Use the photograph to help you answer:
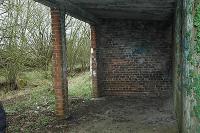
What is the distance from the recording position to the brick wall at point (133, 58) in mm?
13695

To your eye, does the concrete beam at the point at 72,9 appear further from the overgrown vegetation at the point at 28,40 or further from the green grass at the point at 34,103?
the overgrown vegetation at the point at 28,40

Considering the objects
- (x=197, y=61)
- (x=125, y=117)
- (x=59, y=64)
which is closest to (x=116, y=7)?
(x=59, y=64)

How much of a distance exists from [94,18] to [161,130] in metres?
5.53

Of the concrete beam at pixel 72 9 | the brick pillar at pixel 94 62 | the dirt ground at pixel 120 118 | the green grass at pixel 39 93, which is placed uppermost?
the concrete beam at pixel 72 9

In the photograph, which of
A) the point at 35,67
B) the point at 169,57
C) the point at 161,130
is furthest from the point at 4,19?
the point at 161,130

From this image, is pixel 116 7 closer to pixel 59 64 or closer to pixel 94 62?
pixel 59 64

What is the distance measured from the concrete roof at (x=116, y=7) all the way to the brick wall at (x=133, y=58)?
154cm

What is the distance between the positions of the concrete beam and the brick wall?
1.01 m

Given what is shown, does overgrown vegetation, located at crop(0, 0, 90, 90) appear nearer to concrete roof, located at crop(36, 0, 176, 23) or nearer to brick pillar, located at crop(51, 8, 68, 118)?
concrete roof, located at crop(36, 0, 176, 23)

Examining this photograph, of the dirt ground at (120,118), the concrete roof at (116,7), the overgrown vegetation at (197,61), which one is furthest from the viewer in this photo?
the concrete roof at (116,7)

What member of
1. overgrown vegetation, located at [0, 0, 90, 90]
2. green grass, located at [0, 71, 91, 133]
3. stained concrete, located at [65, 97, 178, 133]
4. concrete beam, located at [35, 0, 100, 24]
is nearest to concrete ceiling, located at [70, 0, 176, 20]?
concrete beam, located at [35, 0, 100, 24]

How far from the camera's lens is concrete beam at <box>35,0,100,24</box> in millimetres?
9141

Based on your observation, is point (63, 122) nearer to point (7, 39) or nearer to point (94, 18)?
point (94, 18)

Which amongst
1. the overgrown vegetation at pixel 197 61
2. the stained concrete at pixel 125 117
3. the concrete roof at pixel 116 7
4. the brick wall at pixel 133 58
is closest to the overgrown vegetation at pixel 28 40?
the brick wall at pixel 133 58
